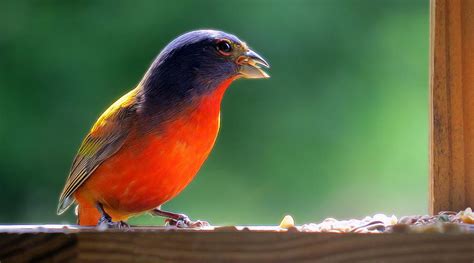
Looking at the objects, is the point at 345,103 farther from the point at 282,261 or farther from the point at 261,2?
the point at 282,261

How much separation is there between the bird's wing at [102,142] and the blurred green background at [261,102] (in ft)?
11.5

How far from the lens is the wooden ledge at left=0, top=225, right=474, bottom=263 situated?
2873 mm

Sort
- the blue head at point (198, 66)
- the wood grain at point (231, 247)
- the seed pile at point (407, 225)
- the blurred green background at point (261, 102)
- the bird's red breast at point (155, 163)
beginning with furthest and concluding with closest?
1. the blurred green background at point (261, 102)
2. the blue head at point (198, 66)
3. the bird's red breast at point (155, 163)
4. the seed pile at point (407, 225)
5. the wood grain at point (231, 247)

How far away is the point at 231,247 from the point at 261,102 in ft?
19.4

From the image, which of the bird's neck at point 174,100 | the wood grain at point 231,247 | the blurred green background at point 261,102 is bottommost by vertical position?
the wood grain at point 231,247

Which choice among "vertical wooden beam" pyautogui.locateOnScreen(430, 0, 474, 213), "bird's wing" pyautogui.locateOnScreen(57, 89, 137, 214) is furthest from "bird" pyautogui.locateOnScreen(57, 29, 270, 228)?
"vertical wooden beam" pyautogui.locateOnScreen(430, 0, 474, 213)

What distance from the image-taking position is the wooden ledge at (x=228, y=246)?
2873mm

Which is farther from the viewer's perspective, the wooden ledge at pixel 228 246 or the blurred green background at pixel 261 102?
the blurred green background at pixel 261 102

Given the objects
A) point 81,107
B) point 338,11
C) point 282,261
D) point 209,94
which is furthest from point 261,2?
point 282,261

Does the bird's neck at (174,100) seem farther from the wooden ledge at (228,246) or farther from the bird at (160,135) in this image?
the wooden ledge at (228,246)

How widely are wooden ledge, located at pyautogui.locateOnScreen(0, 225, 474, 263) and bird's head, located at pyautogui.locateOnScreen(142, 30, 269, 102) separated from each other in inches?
53.9

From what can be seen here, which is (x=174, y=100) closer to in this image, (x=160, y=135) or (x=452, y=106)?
(x=160, y=135)

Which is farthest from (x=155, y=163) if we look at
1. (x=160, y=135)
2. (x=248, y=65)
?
(x=248, y=65)

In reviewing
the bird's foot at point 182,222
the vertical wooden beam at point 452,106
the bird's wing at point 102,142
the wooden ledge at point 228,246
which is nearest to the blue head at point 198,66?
the bird's wing at point 102,142
